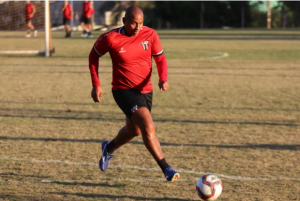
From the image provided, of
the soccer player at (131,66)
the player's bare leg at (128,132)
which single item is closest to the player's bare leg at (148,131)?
the soccer player at (131,66)

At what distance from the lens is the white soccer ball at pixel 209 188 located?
15.9 feet

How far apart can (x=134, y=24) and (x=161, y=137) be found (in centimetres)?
273

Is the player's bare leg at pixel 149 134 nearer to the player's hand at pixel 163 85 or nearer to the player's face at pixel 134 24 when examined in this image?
the player's hand at pixel 163 85

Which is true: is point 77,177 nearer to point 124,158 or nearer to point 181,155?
point 124,158

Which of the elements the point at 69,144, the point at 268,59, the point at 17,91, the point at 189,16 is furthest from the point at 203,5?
the point at 69,144

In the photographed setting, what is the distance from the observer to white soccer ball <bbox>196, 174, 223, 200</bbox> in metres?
4.85

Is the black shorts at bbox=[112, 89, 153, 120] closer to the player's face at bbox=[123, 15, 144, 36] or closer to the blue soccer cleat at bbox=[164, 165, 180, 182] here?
the player's face at bbox=[123, 15, 144, 36]

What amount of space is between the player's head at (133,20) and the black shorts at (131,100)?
0.66 metres

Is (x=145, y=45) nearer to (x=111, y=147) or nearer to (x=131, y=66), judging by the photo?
(x=131, y=66)

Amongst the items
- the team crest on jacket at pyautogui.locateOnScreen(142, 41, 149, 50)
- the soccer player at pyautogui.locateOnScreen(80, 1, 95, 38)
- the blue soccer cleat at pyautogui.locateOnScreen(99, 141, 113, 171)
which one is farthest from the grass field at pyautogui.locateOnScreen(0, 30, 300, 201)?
the soccer player at pyautogui.locateOnScreen(80, 1, 95, 38)

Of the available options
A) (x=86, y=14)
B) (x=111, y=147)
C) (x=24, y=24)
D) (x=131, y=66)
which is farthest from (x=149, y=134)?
(x=86, y=14)

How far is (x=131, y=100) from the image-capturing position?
5559 mm

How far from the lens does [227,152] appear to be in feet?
22.6

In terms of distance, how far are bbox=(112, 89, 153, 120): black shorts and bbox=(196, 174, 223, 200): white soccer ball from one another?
1107mm
